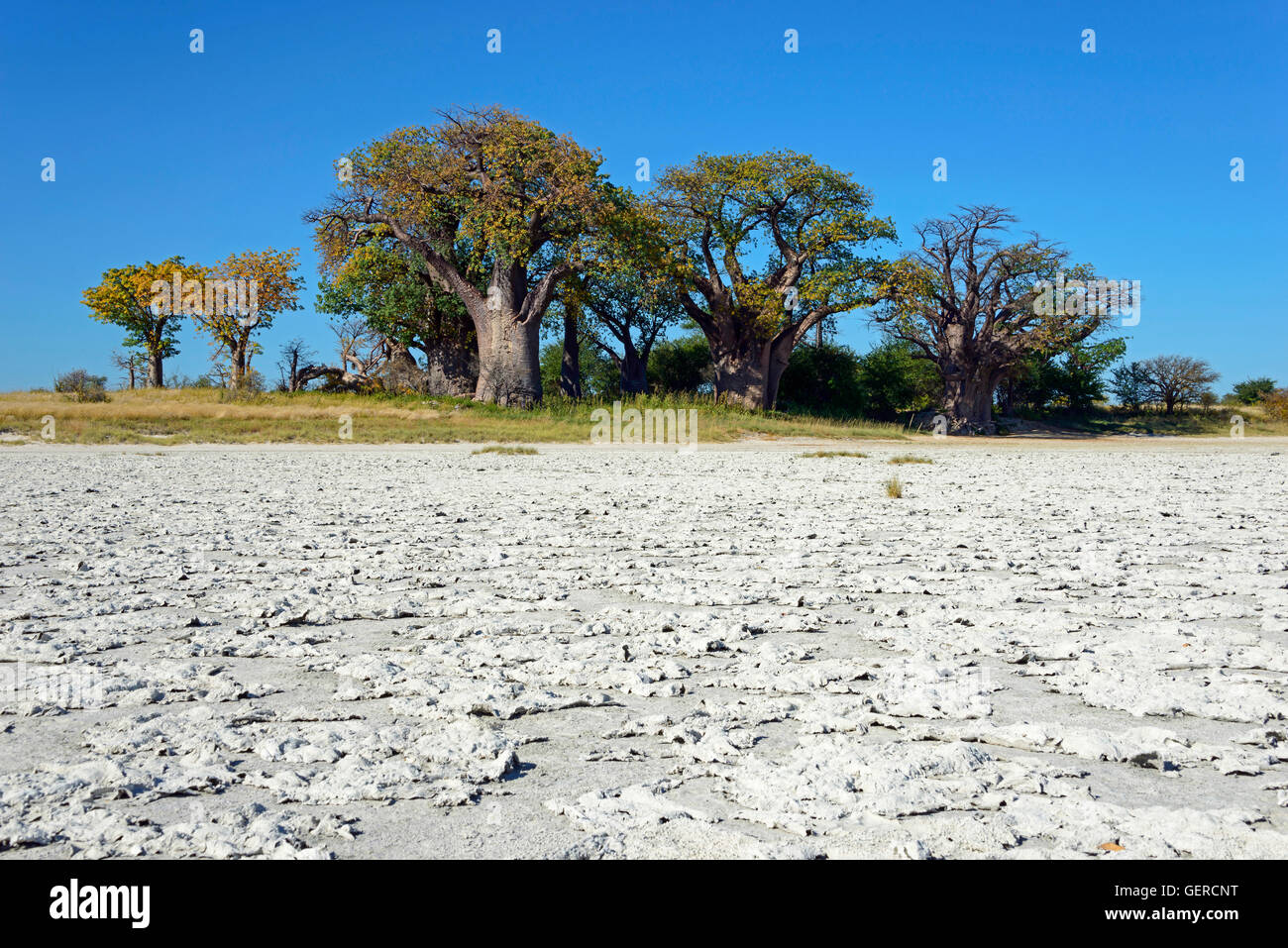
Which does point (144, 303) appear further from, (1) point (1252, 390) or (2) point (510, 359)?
(1) point (1252, 390)

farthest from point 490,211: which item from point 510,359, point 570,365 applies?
point 570,365

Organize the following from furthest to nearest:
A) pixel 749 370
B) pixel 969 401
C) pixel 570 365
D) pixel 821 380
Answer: pixel 821 380 → pixel 969 401 → pixel 570 365 → pixel 749 370

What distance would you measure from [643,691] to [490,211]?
22528 mm

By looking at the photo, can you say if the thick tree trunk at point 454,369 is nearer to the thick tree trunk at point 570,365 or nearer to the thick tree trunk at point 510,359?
the thick tree trunk at point 510,359

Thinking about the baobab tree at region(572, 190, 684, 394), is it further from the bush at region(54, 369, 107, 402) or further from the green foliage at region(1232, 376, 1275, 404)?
the green foliage at region(1232, 376, 1275, 404)

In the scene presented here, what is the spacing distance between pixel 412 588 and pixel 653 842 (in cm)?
259

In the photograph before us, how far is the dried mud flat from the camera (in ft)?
5.33

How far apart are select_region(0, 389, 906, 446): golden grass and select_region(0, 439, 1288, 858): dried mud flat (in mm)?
13149

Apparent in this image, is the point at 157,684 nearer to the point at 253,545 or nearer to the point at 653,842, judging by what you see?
the point at 653,842

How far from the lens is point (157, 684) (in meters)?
2.46

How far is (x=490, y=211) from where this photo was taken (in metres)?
23.2

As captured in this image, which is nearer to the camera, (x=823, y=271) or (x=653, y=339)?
(x=823, y=271)

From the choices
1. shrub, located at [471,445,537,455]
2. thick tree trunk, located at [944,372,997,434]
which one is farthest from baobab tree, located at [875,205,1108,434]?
shrub, located at [471,445,537,455]

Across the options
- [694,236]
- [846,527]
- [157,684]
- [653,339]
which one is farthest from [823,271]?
[157,684]
